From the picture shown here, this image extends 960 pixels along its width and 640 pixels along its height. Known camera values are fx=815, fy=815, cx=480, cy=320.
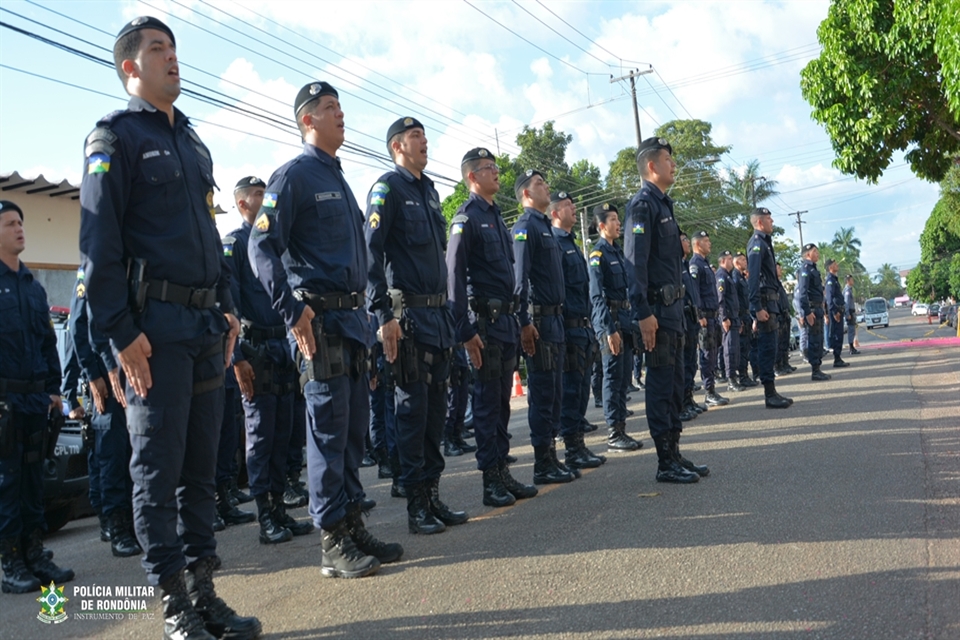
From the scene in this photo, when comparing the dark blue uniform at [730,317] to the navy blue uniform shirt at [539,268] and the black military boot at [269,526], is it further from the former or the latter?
the black military boot at [269,526]

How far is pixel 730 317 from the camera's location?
526 inches

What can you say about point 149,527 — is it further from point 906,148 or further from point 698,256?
point 906,148

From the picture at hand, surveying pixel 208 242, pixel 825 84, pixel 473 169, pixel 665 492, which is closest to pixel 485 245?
pixel 473 169

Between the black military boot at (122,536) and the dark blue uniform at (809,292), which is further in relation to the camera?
the dark blue uniform at (809,292)

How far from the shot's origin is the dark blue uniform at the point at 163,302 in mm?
3246

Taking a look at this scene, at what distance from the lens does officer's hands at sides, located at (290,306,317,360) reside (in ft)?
13.4

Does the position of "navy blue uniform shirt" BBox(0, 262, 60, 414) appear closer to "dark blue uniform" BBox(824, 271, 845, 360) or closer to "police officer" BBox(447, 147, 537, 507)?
"police officer" BBox(447, 147, 537, 507)

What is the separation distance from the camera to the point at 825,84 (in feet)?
38.9

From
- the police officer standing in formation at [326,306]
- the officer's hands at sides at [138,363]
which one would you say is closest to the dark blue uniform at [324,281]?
the police officer standing in formation at [326,306]

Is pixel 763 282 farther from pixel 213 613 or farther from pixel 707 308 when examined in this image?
pixel 213 613

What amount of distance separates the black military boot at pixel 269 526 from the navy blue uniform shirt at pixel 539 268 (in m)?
2.40

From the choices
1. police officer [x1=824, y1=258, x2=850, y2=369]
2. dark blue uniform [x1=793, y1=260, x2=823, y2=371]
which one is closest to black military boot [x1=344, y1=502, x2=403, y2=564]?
dark blue uniform [x1=793, y1=260, x2=823, y2=371]

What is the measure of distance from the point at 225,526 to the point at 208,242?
10.8 feet

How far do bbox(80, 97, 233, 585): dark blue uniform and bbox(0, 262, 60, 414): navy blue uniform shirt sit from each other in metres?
2.17
